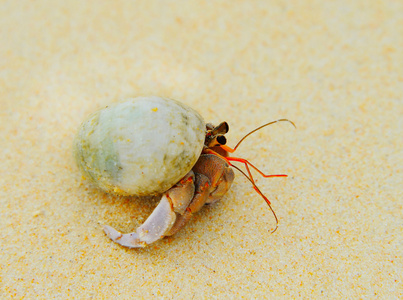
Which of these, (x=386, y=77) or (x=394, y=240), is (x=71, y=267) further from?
(x=386, y=77)

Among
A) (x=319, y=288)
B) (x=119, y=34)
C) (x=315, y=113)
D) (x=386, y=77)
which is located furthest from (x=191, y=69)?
(x=319, y=288)

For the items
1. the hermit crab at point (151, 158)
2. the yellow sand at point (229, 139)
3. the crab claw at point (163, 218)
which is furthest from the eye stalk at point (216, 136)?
the yellow sand at point (229, 139)

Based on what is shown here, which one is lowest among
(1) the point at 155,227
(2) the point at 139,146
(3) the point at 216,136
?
(1) the point at 155,227

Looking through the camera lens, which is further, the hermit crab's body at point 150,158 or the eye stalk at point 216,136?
the eye stalk at point 216,136

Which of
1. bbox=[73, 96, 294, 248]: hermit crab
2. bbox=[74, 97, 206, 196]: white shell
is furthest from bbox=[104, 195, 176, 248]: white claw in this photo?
bbox=[74, 97, 206, 196]: white shell

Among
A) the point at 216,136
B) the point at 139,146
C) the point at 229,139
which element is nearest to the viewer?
the point at 139,146

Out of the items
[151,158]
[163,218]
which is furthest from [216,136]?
[163,218]

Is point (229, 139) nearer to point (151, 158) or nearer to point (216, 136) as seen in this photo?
point (216, 136)

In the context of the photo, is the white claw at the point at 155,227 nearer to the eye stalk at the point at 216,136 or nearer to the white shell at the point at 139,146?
the white shell at the point at 139,146
